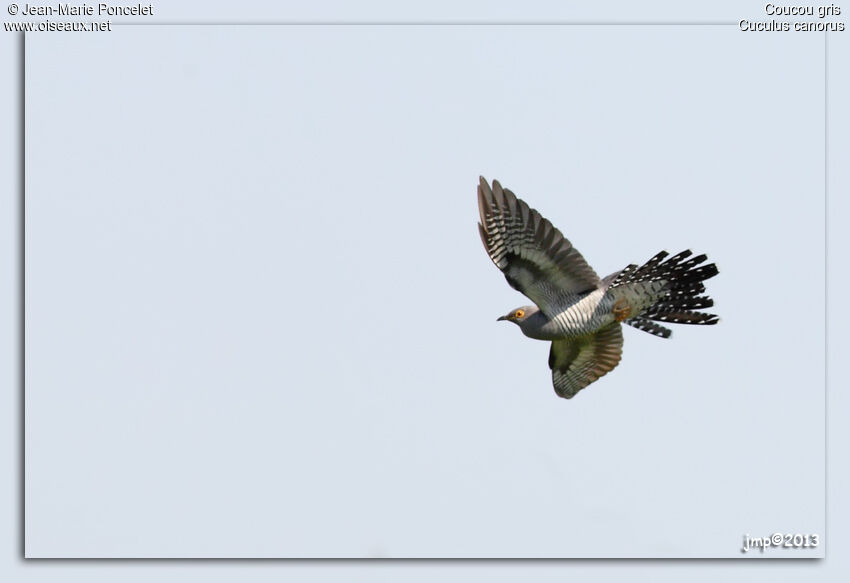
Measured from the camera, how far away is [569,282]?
1222 centimetres

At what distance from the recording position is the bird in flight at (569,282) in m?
11.8

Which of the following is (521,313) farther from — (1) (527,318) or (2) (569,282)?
(2) (569,282)

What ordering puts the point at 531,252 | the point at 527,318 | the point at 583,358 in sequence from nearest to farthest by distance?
the point at 531,252 < the point at 527,318 < the point at 583,358

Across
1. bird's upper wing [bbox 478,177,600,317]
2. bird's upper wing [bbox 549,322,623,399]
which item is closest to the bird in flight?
bird's upper wing [bbox 478,177,600,317]

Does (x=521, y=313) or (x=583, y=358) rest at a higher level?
(x=521, y=313)

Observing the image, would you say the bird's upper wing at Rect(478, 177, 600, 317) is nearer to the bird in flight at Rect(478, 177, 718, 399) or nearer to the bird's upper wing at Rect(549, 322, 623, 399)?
the bird in flight at Rect(478, 177, 718, 399)

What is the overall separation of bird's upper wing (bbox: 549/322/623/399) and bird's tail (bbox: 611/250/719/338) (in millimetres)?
899

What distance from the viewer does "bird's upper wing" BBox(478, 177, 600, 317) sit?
11.8 meters

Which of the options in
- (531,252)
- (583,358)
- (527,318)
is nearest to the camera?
(531,252)

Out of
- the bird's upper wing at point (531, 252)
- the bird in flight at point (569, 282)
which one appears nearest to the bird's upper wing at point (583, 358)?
the bird in flight at point (569, 282)

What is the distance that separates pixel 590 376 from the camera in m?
13.4

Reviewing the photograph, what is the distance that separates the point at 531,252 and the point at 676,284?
1.24 metres

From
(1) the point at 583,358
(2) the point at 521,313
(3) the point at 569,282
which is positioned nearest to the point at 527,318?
(2) the point at 521,313

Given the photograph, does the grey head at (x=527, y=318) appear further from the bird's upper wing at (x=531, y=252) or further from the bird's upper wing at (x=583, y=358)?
the bird's upper wing at (x=583, y=358)
